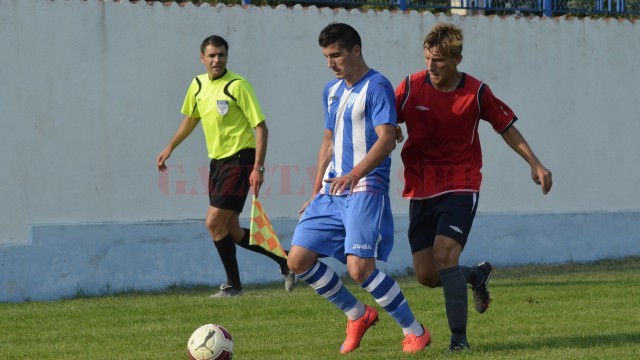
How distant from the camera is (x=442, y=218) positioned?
7.36m

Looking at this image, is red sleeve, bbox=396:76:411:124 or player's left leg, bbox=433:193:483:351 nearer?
player's left leg, bbox=433:193:483:351

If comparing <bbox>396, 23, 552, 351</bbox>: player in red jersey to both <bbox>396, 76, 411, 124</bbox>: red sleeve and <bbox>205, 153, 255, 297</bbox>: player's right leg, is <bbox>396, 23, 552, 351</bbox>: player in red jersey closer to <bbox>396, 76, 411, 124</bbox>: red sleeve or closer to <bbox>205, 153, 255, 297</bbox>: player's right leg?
<bbox>396, 76, 411, 124</bbox>: red sleeve

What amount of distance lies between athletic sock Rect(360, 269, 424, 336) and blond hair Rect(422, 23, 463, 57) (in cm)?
141

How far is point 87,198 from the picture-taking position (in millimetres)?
11719

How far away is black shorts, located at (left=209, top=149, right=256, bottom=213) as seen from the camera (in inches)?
421

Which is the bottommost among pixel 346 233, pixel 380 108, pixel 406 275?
pixel 406 275

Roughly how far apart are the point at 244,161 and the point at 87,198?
6.20ft

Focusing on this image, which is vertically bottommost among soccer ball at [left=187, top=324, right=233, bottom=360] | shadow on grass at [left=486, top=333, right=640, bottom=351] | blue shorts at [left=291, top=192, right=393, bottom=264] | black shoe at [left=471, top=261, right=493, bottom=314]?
shadow on grass at [left=486, top=333, right=640, bottom=351]

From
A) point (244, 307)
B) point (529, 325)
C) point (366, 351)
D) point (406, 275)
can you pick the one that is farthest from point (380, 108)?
point (406, 275)

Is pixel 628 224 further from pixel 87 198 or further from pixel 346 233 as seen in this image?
pixel 346 233

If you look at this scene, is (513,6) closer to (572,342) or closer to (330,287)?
(572,342)

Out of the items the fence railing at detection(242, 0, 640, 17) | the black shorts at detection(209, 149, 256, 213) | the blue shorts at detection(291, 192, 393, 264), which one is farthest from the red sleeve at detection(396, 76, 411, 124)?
the fence railing at detection(242, 0, 640, 17)

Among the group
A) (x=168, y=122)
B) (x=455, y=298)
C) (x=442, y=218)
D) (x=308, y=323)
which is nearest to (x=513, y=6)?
(x=168, y=122)

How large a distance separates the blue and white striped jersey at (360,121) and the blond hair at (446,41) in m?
0.37
